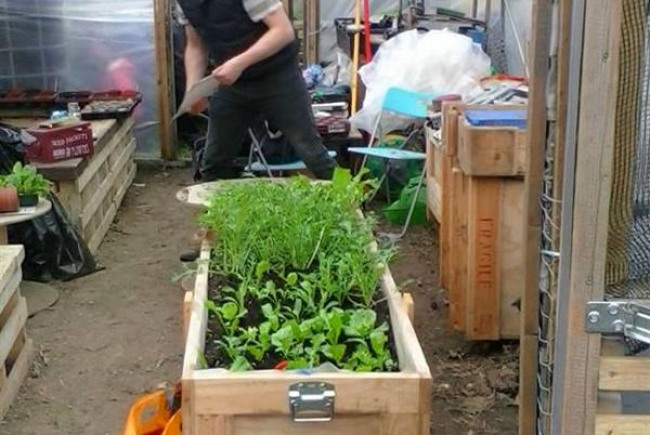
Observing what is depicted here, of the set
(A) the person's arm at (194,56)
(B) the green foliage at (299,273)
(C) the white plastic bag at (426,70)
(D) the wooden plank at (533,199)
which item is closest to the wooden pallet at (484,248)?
(B) the green foliage at (299,273)

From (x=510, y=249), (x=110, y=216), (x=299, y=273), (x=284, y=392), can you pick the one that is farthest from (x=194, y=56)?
(x=284, y=392)

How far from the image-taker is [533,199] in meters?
2.77

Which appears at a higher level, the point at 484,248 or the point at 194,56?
the point at 194,56

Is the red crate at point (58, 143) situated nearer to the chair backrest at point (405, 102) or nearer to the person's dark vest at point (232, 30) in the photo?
the person's dark vest at point (232, 30)

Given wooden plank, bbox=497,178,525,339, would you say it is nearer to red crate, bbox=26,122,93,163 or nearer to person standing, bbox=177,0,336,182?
person standing, bbox=177,0,336,182

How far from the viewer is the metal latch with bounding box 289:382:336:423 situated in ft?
8.45

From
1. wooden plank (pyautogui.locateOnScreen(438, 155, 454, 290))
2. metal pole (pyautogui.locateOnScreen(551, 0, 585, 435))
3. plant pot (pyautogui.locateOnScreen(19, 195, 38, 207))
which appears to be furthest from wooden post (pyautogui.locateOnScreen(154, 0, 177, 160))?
metal pole (pyautogui.locateOnScreen(551, 0, 585, 435))

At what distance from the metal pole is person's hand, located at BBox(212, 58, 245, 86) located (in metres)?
3.26

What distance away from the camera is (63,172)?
5.84 m

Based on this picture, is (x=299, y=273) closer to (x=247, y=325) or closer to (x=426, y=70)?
(x=247, y=325)

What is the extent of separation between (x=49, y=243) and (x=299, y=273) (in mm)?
2563

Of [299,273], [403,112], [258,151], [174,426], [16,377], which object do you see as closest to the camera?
[174,426]

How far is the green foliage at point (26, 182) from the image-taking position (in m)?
5.34

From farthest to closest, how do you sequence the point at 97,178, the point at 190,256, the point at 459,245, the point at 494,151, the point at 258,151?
A: the point at 97,178 < the point at 258,151 < the point at 190,256 < the point at 459,245 < the point at 494,151
